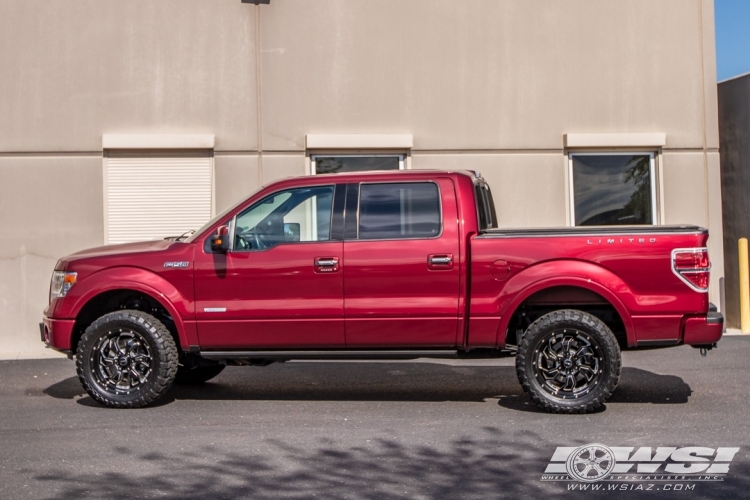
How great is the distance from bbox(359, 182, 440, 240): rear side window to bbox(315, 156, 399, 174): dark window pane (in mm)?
4991

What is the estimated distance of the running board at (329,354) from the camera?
8.34 m

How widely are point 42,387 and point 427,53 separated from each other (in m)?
6.47

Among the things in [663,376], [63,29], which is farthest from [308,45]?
[663,376]

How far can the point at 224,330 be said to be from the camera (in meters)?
8.49

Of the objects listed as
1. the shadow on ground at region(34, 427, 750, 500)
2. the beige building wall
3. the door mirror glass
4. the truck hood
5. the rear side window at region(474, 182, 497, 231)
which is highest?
the beige building wall

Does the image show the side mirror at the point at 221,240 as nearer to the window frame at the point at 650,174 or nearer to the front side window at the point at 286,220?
the front side window at the point at 286,220

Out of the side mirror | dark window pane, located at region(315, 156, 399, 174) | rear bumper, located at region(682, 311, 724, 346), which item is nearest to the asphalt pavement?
rear bumper, located at region(682, 311, 724, 346)

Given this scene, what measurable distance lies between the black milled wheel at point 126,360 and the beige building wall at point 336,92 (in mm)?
4880

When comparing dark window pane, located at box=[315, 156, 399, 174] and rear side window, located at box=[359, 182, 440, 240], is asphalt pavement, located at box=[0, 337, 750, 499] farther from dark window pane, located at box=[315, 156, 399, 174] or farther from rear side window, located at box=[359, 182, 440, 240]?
dark window pane, located at box=[315, 156, 399, 174]

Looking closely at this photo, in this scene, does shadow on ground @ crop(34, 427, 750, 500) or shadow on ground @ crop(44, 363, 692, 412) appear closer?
shadow on ground @ crop(34, 427, 750, 500)

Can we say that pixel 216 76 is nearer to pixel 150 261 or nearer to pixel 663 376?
pixel 150 261

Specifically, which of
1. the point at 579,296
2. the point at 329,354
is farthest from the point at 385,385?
the point at 579,296

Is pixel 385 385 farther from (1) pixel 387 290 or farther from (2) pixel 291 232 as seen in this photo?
(2) pixel 291 232

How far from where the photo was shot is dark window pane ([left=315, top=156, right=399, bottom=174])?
13.5 m
